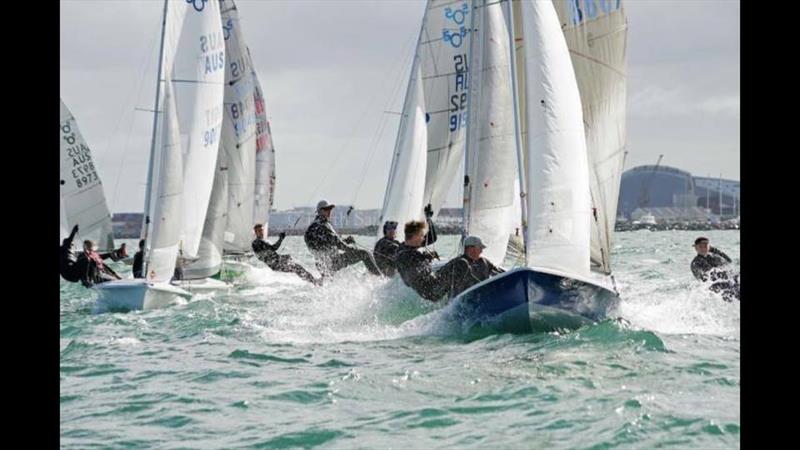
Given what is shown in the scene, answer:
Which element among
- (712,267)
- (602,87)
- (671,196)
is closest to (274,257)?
(712,267)

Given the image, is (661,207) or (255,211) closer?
(255,211)

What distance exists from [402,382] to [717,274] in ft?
21.5

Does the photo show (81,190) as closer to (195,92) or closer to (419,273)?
(195,92)

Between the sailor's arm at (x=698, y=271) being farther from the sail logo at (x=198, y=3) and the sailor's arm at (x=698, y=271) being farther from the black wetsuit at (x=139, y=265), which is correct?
the sail logo at (x=198, y=3)

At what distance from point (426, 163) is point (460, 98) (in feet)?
4.13

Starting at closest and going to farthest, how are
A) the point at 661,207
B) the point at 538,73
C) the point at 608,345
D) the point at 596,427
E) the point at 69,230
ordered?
1. the point at 596,427
2. the point at 608,345
3. the point at 538,73
4. the point at 69,230
5. the point at 661,207

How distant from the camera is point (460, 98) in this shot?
62.4ft

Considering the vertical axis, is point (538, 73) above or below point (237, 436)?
above

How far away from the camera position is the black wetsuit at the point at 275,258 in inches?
746

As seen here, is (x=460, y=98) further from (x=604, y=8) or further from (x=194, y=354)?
(x=194, y=354)

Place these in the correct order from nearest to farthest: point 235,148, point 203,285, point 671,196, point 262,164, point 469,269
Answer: point 469,269, point 203,285, point 235,148, point 262,164, point 671,196

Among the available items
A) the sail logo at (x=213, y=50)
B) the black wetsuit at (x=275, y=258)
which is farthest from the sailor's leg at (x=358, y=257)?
the sail logo at (x=213, y=50)

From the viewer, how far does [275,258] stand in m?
19.2
